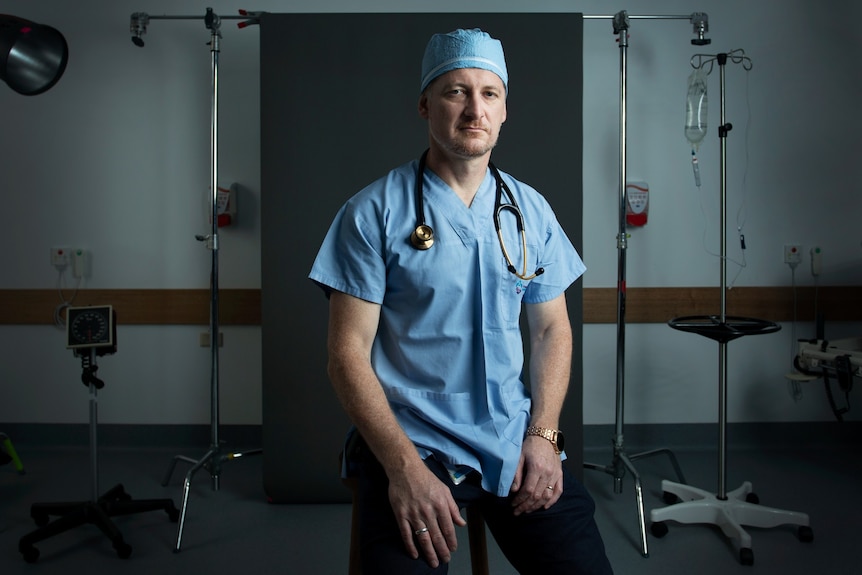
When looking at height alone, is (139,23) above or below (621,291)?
above

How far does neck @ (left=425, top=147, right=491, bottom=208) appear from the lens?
1.43 metres

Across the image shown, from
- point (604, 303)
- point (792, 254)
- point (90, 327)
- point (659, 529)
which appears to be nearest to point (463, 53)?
point (90, 327)

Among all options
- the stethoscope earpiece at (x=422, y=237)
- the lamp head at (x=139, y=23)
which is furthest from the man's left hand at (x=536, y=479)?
the lamp head at (x=139, y=23)

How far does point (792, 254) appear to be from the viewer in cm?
324

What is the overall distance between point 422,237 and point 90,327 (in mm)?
1604

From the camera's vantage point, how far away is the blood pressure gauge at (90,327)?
2.36 m

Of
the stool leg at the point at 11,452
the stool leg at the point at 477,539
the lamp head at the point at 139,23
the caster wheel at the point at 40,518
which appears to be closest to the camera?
the stool leg at the point at 477,539

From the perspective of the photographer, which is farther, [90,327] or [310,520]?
[310,520]

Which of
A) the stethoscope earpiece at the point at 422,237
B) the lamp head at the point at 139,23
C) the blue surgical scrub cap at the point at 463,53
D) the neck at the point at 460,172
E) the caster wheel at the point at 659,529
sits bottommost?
the caster wheel at the point at 659,529

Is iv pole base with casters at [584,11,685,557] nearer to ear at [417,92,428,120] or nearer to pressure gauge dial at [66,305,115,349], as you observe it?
ear at [417,92,428,120]

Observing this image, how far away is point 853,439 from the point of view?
131 inches

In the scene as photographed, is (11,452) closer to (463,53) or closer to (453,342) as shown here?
(453,342)

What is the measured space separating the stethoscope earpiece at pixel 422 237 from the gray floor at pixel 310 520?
1.34 meters

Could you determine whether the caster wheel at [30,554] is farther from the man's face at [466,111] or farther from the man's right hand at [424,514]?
the man's face at [466,111]
